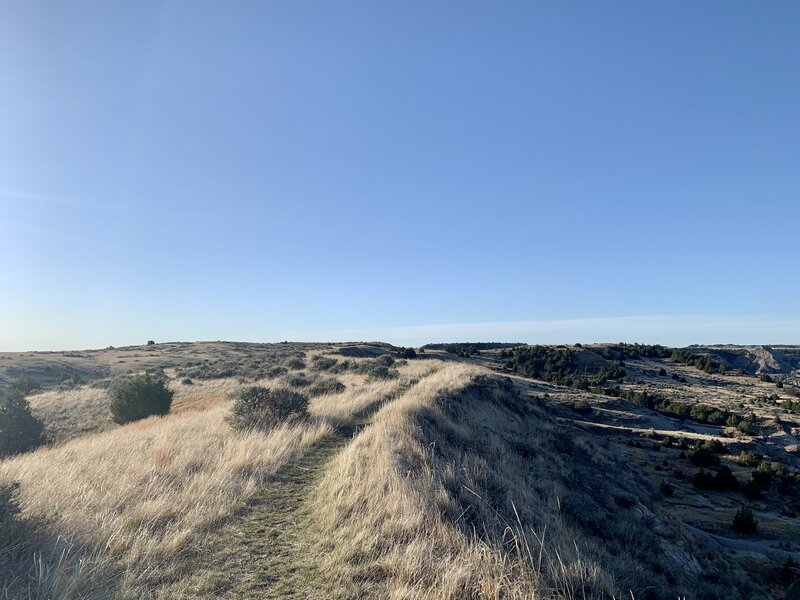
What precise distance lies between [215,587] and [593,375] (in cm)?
7054

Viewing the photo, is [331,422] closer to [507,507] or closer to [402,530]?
[507,507]

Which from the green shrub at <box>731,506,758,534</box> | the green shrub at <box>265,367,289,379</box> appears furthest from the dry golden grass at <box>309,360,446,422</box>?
the green shrub at <box>731,506,758,534</box>

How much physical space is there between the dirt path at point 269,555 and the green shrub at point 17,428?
18782 millimetres

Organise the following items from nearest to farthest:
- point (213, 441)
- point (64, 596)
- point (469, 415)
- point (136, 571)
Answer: point (64, 596), point (136, 571), point (213, 441), point (469, 415)

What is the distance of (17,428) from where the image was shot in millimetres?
20781

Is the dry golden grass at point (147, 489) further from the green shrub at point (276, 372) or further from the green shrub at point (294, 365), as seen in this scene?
the green shrub at point (294, 365)

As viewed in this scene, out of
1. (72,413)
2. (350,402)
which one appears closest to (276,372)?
(72,413)

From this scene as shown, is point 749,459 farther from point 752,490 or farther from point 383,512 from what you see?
point 383,512

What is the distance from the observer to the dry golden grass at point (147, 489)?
5215 millimetres

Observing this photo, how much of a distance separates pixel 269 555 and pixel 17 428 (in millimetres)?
22364

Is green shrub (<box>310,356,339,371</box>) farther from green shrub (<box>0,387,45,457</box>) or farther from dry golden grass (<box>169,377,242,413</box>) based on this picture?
green shrub (<box>0,387,45,457</box>)

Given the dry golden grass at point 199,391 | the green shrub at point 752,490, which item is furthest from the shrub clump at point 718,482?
the dry golden grass at point 199,391

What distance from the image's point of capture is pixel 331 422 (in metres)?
14.4

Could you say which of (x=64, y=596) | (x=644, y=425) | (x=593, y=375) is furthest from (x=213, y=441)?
(x=593, y=375)
